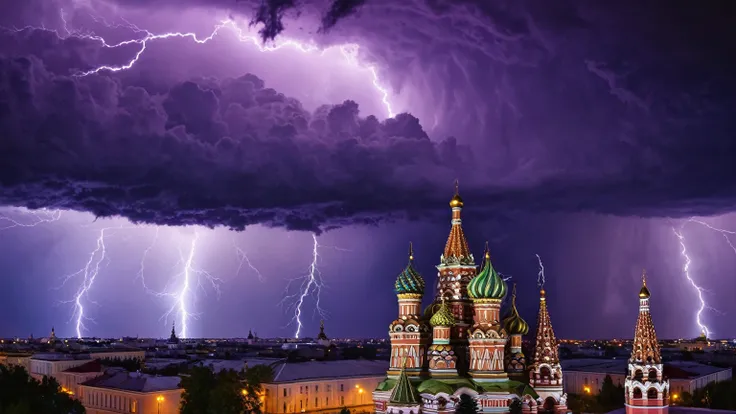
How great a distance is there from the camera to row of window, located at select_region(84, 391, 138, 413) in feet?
205

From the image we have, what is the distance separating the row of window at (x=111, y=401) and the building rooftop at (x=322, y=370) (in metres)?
11.6

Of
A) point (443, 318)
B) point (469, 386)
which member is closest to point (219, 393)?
point (443, 318)

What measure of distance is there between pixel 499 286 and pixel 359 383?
30586 millimetres

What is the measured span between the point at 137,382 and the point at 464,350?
31005 mm

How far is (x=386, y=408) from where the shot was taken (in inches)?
1706

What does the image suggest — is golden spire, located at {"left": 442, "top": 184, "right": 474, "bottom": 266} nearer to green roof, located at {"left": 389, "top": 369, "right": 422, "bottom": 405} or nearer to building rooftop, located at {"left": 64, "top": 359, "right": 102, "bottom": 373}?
green roof, located at {"left": 389, "top": 369, "right": 422, "bottom": 405}

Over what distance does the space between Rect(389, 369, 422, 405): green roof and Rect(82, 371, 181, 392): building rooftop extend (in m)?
28.0

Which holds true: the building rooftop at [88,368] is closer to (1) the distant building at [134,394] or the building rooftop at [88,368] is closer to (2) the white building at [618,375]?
(1) the distant building at [134,394]

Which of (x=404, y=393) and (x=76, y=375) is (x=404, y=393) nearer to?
(x=404, y=393)

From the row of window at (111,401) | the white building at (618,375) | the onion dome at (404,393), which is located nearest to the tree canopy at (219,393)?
the onion dome at (404,393)

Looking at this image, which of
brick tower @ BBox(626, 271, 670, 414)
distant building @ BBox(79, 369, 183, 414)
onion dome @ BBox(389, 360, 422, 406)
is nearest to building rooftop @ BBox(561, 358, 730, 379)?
brick tower @ BBox(626, 271, 670, 414)

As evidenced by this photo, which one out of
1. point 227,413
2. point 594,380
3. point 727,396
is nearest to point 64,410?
point 227,413

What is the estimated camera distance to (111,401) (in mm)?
65375

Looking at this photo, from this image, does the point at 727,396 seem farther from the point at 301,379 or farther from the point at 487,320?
the point at 301,379
